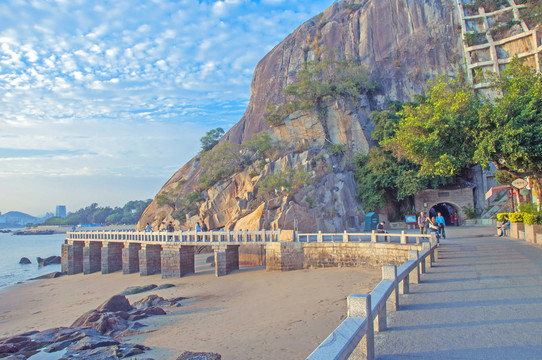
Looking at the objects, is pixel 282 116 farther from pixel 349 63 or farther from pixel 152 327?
pixel 152 327

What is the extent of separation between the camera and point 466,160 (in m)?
15.6

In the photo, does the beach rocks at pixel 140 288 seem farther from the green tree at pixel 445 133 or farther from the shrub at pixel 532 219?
the shrub at pixel 532 219

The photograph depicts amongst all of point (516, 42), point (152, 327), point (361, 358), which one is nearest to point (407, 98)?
point (516, 42)

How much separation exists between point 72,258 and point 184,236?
16.7 meters

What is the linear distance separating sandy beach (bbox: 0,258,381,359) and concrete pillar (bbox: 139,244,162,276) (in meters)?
0.98

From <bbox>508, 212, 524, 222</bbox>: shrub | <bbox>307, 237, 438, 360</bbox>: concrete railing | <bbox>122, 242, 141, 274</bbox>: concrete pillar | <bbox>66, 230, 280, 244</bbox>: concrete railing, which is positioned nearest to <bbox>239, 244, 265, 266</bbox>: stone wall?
<bbox>66, 230, 280, 244</bbox>: concrete railing

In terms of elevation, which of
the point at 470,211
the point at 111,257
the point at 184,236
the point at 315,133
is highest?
the point at 315,133

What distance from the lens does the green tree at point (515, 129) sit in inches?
539

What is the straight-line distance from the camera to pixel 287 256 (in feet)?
72.5

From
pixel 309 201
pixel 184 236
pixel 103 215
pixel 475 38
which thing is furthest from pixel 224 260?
pixel 103 215

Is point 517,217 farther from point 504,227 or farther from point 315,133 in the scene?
point 315,133

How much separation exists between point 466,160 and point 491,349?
12285 millimetres

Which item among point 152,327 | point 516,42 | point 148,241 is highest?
point 516,42

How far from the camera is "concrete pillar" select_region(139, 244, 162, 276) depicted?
28.1 m
